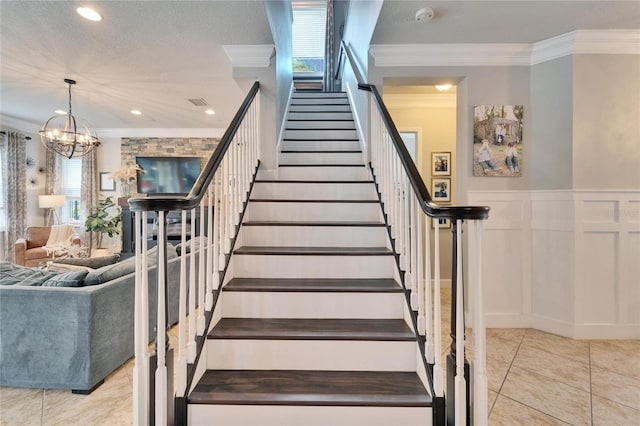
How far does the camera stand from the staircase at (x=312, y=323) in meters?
1.40

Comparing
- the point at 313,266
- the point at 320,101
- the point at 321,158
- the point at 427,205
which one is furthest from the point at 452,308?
the point at 320,101

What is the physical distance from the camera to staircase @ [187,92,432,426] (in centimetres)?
140

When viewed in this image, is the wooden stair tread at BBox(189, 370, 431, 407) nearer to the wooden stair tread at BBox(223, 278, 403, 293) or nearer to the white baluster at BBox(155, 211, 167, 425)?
the white baluster at BBox(155, 211, 167, 425)

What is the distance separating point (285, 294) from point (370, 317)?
55 centimetres

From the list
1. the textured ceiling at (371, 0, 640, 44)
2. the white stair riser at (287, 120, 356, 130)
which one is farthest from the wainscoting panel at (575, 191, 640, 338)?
the white stair riser at (287, 120, 356, 130)

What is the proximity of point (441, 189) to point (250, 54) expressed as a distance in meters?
3.04

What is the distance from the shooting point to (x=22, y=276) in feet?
7.29

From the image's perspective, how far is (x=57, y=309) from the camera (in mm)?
1937

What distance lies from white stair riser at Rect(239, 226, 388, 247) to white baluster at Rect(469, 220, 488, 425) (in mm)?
1107

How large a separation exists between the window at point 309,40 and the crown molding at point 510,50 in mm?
5090

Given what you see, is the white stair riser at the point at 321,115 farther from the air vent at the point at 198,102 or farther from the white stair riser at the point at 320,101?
the air vent at the point at 198,102

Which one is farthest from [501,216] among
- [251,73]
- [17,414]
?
[17,414]

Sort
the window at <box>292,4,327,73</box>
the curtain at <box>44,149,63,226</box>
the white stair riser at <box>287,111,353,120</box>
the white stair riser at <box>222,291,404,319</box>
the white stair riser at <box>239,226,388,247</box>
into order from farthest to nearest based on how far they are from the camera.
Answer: the window at <box>292,4,327,73</box>
the curtain at <box>44,149,63,226</box>
the white stair riser at <box>287,111,353,120</box>
the white stair riser at <box>239,226,388,247</box>
the white stair riser at <box>222,291,404,319</box>

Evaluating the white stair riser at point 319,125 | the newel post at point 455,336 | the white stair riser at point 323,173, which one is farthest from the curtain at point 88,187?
the newel post at point 455,336
